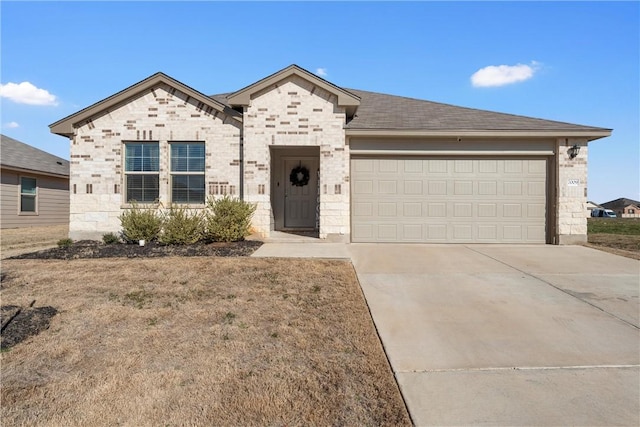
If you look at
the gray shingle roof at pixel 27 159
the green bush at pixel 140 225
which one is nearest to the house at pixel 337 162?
the green bush at pixel 140 225

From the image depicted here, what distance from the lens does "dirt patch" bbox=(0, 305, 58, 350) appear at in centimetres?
391

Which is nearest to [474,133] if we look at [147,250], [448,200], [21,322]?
[448,200]

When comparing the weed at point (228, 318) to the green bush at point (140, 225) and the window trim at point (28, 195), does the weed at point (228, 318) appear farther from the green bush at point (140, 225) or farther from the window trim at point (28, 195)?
the window trim at point (28, 195)

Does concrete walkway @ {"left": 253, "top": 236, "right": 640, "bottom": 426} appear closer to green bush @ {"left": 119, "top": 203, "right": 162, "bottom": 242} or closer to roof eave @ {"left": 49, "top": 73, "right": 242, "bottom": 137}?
green bush @ {"left": 119, "top": 203, "right": 162, "bottom": 242}

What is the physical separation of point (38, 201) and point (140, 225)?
1226cm

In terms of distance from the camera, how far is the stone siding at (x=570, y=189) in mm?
10102

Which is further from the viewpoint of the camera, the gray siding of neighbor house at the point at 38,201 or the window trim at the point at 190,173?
the gray siding of neighbor house at the point at 38,201

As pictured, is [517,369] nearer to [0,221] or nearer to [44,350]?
[44,350]

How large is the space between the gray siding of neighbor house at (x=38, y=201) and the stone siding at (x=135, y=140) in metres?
8.59

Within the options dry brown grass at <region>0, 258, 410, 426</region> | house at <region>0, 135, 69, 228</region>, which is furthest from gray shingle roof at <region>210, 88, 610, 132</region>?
house at <region>0, 135, 69, 228</region>

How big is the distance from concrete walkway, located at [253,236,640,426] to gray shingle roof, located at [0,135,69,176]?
1729cm

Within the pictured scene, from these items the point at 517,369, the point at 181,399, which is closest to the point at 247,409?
the point at 181,399

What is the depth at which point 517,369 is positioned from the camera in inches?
128

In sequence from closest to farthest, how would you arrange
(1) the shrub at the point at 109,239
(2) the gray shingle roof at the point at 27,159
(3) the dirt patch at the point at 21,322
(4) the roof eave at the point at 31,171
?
(3) the dirt patch at the point at 21,322 < (1) the shrub at the point at 109,239 < (4) the roof eave at the point at 31,171 < (2) the gray shingle roof at the point at 27,159
